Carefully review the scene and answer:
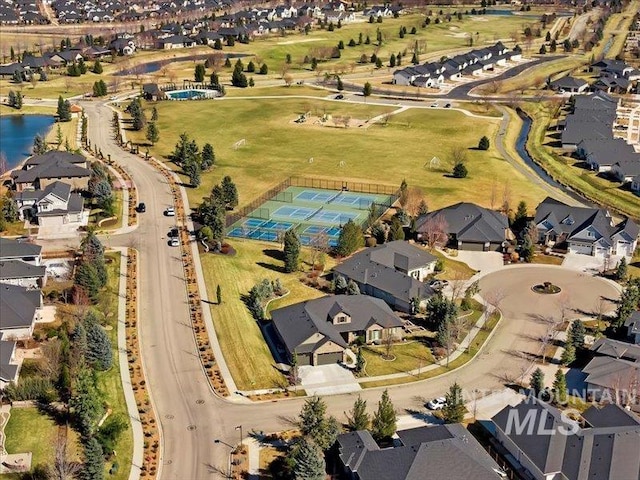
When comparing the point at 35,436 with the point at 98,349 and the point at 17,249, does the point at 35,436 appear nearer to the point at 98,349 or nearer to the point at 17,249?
the point at 98,349

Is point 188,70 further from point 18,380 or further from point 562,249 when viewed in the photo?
point 18,380

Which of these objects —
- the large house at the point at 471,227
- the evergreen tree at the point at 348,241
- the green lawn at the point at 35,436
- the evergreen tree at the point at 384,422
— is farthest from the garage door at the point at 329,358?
the large house at the point at 471,227

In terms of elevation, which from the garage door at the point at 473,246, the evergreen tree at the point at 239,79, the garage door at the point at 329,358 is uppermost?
the evergreen tree at the point at 239,79

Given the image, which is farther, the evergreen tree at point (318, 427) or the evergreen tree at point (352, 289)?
the evergreen tree at point (352, 289)

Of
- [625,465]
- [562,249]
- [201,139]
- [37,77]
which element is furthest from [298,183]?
[37,77]

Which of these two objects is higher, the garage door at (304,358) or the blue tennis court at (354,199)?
the blue tennis court at (354,199)

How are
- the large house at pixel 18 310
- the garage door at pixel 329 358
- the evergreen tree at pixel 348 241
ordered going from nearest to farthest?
the garage door at pixel 329 358 < the large house at pixel 18 310 < the evergreen tree at pixel 348 241

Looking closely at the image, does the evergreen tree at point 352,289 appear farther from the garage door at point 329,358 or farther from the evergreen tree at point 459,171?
the evergreen tree at point 459,171
